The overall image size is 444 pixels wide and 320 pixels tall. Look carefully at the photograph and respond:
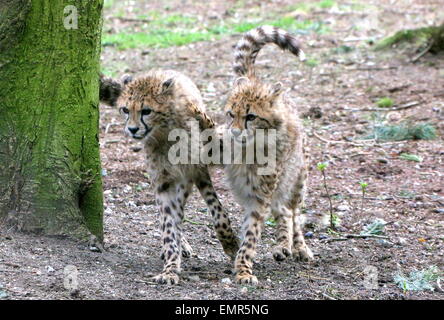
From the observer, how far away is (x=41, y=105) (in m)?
5.08

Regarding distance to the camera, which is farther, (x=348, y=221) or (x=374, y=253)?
(x=348, y=221)

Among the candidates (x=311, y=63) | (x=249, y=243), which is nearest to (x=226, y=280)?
(x=249, y=243)

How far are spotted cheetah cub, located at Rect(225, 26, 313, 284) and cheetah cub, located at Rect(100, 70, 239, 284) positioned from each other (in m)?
0.19

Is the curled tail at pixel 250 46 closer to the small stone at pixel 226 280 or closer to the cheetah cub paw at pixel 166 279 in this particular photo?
the small stone at pixel 226 280

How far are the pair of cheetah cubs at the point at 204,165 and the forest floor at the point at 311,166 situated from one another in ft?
0.63

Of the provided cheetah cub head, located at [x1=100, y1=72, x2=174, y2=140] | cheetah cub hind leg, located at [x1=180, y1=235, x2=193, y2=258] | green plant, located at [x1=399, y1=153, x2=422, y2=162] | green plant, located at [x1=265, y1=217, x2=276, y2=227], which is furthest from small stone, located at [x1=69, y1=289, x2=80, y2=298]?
green plant, located at [x1=399, y1=153, x2=422, y2=162]

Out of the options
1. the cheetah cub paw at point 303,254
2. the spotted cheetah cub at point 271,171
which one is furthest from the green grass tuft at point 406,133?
the cheetah cub paw at point 303,254

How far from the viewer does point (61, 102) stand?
5121mm

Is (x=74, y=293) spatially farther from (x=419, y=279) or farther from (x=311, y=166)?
(x=311, y=166)

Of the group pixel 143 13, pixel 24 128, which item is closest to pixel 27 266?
pixel 24 128

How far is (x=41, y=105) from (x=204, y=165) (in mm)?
1196
